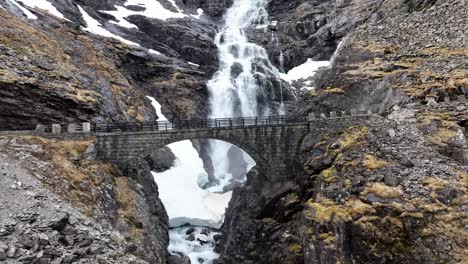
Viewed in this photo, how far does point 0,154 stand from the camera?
20578 millimetres

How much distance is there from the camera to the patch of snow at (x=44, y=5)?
54.5 metres

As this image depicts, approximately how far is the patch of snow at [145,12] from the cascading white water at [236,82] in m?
12.5

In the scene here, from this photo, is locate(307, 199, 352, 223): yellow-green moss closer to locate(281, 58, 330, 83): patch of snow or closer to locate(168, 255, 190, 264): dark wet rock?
locate(168, 255, 190, 264): dark wet rock

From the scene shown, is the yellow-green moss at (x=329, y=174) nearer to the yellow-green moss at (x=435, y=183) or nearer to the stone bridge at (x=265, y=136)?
the stone bridge at (x=265, y=136)

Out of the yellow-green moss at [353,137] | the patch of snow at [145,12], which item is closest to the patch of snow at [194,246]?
the yellow-green moss at [353,137]

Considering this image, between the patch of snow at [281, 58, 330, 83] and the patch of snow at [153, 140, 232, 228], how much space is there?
22.3 meters

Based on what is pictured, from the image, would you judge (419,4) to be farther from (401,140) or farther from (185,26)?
(185,26)

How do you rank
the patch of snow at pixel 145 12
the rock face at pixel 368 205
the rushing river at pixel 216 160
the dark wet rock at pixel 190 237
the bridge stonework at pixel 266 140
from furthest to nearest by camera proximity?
the patch of snow at pixel 145 12 < the rushing river at pixel 216 160 < the dark wet rock at pixel 190 237 < the bridge stonework at pixel 266 140 < the rock face at pixel 368 205

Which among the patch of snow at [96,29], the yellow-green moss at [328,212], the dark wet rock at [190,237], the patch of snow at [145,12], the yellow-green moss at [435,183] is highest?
the patch of snow at [145,12]

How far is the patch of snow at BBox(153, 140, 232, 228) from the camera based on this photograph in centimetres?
4362

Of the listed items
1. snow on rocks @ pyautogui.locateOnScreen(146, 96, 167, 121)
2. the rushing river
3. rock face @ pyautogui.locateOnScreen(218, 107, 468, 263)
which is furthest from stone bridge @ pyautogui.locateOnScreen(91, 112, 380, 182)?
snow on rocks @ pyautogui.locateOnScreen(146, 96, 167, 121)

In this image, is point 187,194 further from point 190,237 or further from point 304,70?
point 304,70

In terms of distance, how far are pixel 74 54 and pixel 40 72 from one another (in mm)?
10153

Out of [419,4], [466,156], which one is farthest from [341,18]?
[466,156]
